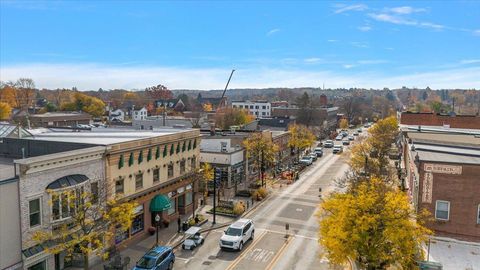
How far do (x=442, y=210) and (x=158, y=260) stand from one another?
1980 centimetres

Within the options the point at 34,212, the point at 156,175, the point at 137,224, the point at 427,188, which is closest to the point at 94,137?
the point at 156,175

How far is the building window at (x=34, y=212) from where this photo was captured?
76.8ft

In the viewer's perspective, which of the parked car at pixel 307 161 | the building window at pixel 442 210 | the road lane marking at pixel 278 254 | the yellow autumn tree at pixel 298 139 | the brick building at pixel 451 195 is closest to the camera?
the brick building at pixel 451 195

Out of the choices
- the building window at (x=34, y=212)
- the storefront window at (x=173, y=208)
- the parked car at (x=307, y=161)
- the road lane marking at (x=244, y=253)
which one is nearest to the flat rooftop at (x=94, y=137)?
the storefront window at (x=173, y=208)

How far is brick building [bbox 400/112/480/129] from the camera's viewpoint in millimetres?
73625

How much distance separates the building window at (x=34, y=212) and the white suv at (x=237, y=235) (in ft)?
42.3

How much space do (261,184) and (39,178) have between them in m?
32.4

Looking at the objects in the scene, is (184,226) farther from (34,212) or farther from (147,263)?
(34,212)

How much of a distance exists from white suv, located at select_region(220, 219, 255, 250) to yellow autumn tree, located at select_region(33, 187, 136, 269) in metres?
8.42

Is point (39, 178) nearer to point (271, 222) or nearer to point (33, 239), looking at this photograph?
point (33, 239)

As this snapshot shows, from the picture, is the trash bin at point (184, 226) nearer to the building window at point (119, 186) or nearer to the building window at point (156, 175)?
the building window at point (156, 175)

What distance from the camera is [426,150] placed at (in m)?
35.2

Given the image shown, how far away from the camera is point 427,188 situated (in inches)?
1132

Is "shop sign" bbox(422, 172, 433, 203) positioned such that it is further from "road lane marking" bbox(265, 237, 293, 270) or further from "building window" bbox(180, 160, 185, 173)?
"building window" bbox(180, 160, 185, 173)
